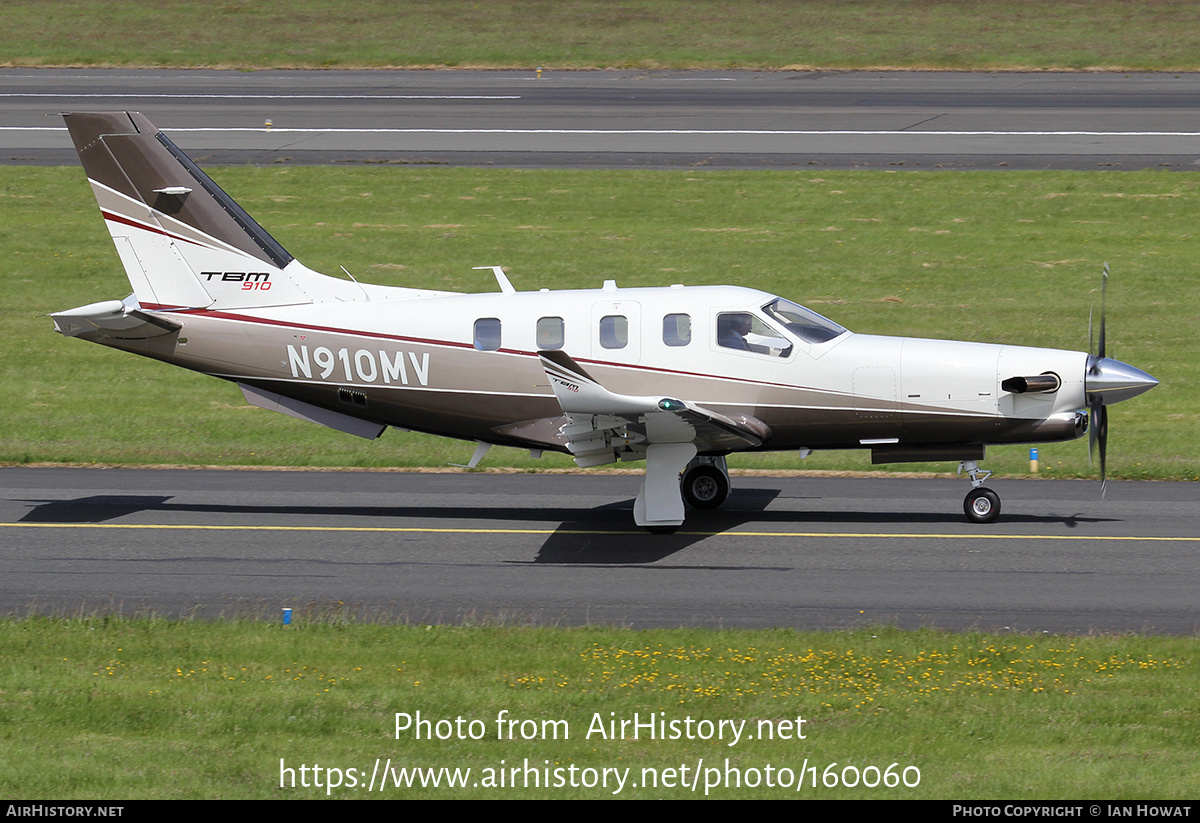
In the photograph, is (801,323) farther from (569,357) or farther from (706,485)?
(569,357)

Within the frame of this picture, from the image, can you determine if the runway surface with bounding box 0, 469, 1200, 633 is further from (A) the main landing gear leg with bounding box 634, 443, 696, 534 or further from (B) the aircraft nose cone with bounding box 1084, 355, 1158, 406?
(B) the aircraft nose cone with bounding box 1084, 355, 1158, 406

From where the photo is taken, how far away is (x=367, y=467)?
19.3m

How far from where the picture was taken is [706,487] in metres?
16.8

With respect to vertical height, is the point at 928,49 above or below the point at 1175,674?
above

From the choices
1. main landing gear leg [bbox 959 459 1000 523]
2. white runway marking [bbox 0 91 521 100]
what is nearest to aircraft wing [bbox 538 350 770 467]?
main landing gear leg [bbox 959 459 1000 523]

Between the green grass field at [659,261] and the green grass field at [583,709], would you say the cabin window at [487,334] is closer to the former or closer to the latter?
the green grass field at [659,261]

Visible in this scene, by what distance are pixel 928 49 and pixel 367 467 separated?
106 ft

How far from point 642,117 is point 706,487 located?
22.8m

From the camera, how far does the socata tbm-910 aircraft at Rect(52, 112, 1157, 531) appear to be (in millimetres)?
15258

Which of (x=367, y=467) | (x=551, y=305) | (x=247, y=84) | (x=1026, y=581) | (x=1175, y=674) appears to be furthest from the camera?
(x=247, y=84)

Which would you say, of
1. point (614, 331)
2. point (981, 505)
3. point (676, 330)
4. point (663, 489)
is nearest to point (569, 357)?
point (614, 331)

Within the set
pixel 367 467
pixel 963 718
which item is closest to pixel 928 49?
pixel 367 467

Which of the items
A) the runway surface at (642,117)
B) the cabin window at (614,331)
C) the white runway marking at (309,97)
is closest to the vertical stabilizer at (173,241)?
the cabin window at (614,331)

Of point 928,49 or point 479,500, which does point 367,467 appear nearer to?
point 479,500
